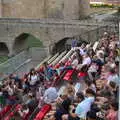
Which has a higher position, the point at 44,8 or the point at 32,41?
the point at 44,8

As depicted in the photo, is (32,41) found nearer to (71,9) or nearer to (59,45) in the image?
(59,45)

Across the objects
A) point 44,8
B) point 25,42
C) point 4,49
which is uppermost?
point 44,8

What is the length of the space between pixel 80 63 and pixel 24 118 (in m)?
5.58

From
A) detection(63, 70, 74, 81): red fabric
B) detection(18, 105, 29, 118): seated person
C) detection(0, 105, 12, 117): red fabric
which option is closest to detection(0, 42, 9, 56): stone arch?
detection(63, 70, 74, 81): red fabric

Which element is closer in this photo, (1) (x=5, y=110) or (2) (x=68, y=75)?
(1) (x=5, y=110)

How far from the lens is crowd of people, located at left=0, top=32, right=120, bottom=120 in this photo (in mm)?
14602

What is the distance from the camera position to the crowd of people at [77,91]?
1460 centimetres

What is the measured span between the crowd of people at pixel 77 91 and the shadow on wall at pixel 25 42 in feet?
110

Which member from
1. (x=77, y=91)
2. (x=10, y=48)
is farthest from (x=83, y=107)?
(x=10, y=48)

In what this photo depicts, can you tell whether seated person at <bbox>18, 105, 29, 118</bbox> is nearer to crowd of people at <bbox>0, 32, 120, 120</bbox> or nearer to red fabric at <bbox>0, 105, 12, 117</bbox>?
crowd of people at <bbox>0, 32, 120, 120</bbox>

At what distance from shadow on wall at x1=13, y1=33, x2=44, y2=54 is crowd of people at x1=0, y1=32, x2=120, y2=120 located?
33.4m

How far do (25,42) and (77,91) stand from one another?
44.8m

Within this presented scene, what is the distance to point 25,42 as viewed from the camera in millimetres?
61875

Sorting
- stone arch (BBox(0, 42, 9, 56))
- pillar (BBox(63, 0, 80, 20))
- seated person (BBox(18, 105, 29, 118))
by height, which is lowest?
stone arch (BBox(0, 42, 9, 56))
